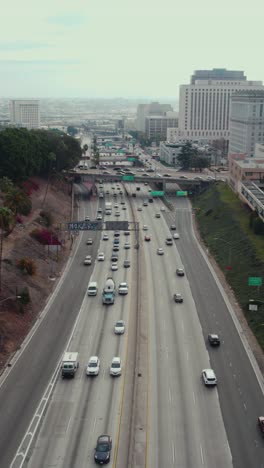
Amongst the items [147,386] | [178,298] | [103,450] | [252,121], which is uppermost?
[252,121]

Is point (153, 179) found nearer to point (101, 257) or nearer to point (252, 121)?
point (252, 121)

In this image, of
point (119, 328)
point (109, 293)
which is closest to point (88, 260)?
point (109, 293)

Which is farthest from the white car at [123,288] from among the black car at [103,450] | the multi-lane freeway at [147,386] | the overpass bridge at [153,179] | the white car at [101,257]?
the overpass bridge at [153,179]

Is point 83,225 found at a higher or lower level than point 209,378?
higher

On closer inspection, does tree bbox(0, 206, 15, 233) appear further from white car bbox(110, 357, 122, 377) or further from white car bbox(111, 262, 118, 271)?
white car bbox(110, 357, 122, 377)

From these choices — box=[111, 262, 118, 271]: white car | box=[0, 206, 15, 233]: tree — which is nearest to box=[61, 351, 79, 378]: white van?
box=[0, 206, 15, 233]: tree

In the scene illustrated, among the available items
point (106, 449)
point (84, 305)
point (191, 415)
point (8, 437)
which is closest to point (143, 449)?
point (106, 449)

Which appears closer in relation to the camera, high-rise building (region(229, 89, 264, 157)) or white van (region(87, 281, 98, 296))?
white van (region(87, 281, 98, 296))
